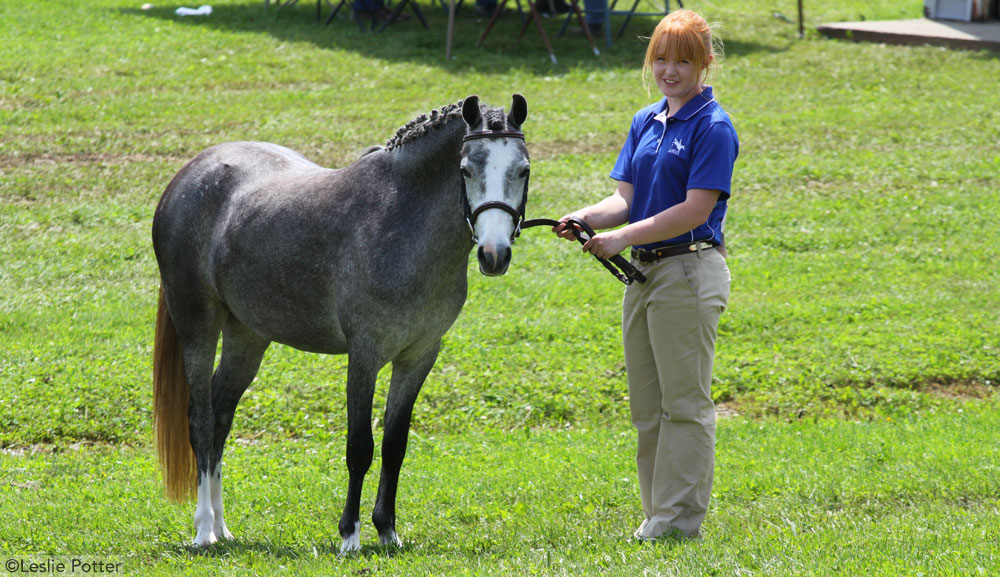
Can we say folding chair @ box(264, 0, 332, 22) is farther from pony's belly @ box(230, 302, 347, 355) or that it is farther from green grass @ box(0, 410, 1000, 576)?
pony's belly @ box(230, 302, 347, 355)

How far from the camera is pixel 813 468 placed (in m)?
5.74

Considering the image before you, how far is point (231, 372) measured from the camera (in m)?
5.28

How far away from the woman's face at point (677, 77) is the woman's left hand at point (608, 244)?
632mm

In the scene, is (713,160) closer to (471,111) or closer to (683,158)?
(683,158)

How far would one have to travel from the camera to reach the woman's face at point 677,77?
407 cm

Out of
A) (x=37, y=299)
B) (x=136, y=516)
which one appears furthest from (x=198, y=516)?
(x=37, y=299)

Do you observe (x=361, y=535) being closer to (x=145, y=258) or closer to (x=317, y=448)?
(x=317, y=448)

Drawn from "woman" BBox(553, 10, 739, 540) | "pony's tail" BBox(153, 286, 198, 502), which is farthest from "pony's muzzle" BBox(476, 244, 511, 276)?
"pony's tail" BBox(153, 286, 198, 502)

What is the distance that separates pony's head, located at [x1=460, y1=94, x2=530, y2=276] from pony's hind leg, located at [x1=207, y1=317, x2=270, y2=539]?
1.94 m

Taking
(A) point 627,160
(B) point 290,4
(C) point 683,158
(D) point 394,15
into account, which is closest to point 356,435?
(A) point 627,160

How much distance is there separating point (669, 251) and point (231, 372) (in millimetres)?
2482

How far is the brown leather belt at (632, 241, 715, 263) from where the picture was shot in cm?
416

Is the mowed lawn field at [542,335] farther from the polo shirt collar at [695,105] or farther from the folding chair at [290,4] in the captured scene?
the polo shirt collar at [695,105]

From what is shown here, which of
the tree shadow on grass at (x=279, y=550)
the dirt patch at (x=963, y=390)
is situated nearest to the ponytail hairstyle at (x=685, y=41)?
the tree shadow on grass at (x=279, y=550)
